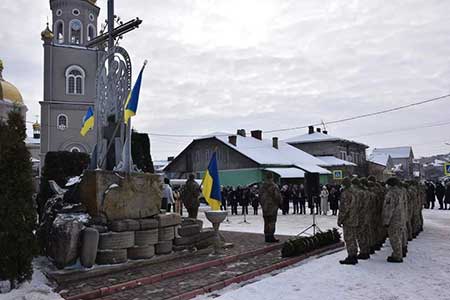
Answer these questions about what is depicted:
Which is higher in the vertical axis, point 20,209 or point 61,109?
point 61,109

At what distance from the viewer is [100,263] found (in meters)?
8.23

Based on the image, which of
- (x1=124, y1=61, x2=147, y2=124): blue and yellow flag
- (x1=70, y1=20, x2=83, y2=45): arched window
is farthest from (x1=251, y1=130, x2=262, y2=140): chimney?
(x1=124, y1=61, x2=147, y2=124): blue and yellow flag

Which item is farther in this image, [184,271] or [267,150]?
[267,150]

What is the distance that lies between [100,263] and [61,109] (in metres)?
34.0

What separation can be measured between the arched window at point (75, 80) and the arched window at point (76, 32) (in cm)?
357

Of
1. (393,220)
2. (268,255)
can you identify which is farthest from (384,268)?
(268,255)

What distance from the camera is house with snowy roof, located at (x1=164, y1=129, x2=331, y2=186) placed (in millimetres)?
37781

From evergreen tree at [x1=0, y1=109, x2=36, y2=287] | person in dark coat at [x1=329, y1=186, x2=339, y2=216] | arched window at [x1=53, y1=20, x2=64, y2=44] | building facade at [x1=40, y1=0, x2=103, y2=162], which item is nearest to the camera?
evergreen tree at [x1=0, y1=109, x2=36, y2=287]

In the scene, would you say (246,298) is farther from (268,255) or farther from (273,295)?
(268,255)

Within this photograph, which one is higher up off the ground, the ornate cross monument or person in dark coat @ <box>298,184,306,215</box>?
the ornate cross monument

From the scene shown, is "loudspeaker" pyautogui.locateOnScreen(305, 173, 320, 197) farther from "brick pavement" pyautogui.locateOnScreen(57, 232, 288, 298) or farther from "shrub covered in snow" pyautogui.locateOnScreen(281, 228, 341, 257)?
"brick pavement" pyautogui.locateOnScreen(57, 232, 288, 298)

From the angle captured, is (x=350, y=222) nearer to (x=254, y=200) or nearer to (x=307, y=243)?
(x=307, y=243)

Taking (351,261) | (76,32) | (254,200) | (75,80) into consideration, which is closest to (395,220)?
(351,261)

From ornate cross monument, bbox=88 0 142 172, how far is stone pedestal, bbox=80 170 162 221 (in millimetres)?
938
